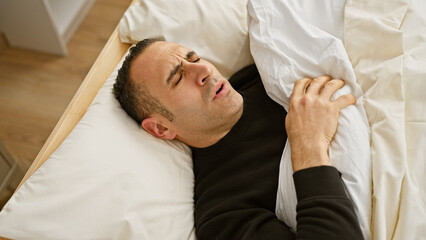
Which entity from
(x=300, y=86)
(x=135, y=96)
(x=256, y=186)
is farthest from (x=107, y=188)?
(x=300, y=86)

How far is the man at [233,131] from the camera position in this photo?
0.95 meters

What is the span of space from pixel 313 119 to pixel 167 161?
0.43m

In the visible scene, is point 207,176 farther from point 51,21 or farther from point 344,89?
point 51,21

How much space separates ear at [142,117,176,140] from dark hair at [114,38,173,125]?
0.03m

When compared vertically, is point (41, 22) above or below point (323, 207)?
below

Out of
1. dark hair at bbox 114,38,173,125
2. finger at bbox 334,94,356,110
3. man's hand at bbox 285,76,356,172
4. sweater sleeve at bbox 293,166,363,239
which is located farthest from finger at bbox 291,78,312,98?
dark hair at bbox 114,38,173,125

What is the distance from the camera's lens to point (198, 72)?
1.09 m

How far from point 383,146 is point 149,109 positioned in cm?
65

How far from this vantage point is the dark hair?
3.64 ft

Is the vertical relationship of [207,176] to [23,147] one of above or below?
above

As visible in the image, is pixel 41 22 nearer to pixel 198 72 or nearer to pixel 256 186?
pixel 198 72

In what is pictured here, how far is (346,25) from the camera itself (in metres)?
1.16

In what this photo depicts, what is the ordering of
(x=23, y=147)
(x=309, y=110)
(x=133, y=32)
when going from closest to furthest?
(x=309, y=110) → (x=133, y=32) → (x=23, y=147)

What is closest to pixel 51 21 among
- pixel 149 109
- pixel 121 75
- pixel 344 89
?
pixel 121 75
